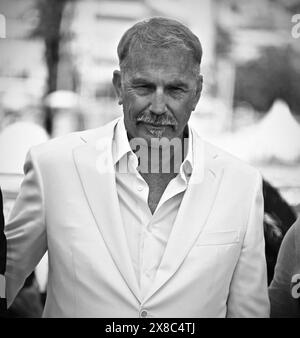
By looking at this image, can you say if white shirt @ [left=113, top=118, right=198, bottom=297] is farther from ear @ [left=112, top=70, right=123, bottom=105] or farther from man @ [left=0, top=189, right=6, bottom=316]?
man @ [left=0, top=189, right=6, bottom=316]

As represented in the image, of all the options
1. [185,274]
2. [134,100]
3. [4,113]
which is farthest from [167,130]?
[4,113]

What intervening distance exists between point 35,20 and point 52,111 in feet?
1.16

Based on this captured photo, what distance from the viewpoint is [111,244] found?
177 cm

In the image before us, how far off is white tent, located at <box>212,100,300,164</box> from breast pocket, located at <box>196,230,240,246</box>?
1.28 feet

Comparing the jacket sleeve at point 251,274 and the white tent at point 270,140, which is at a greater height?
the white tent at point 270,140

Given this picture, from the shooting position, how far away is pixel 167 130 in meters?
1.80

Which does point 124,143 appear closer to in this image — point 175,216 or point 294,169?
point 175,216

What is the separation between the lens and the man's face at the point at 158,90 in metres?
1.75

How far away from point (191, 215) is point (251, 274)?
31cm

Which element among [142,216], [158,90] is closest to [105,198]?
[142,216]

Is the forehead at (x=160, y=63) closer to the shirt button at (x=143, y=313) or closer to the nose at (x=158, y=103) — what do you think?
the nose at (x=158, y=103)

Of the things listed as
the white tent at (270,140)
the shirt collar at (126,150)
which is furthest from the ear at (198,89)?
the white tent at (270,140)

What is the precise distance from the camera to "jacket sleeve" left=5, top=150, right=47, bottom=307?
180cm

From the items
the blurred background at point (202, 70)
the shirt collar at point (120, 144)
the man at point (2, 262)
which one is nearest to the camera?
the man at point (2, 262)
